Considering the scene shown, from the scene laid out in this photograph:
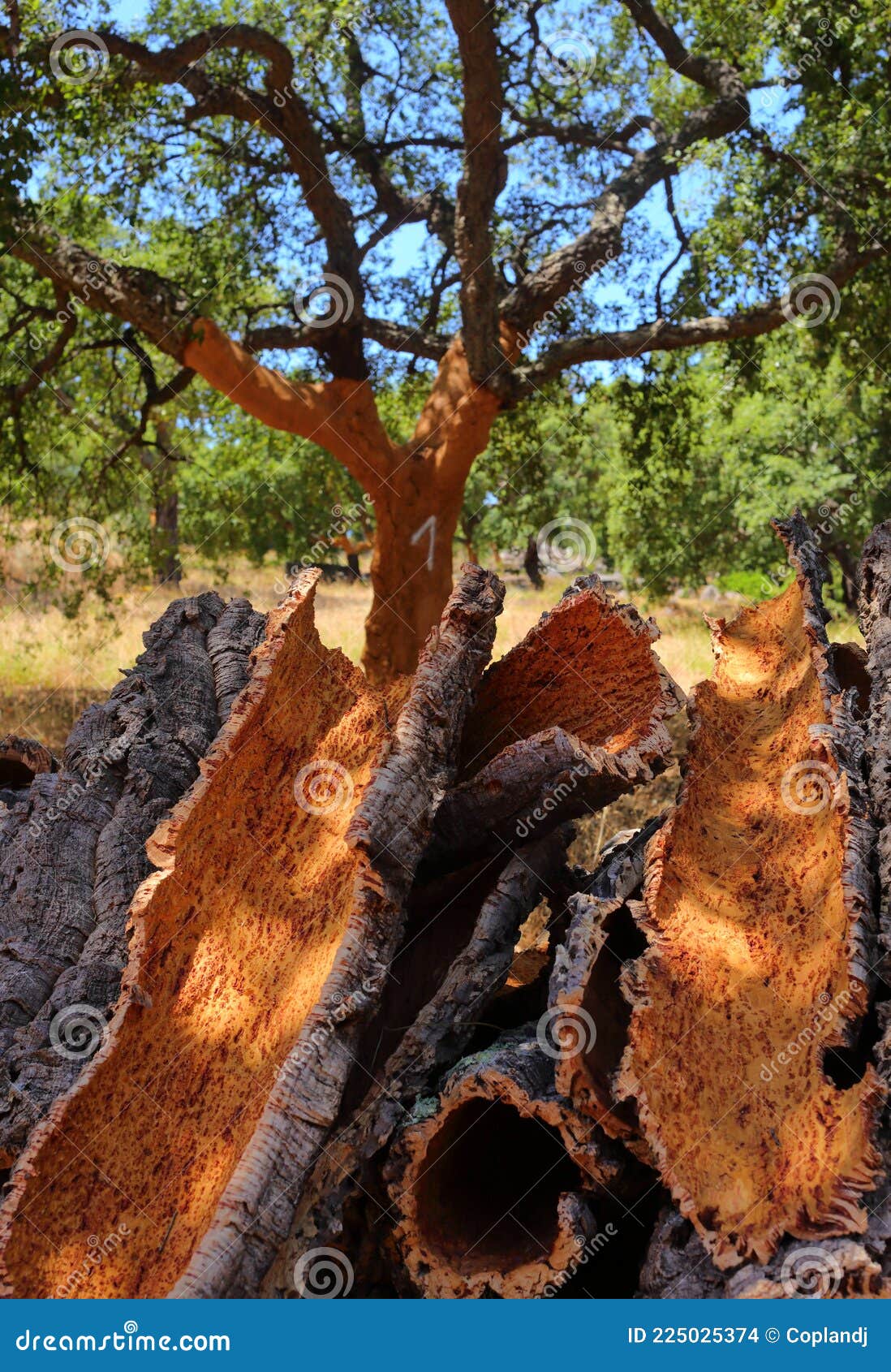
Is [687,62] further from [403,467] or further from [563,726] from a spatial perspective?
[563,726]

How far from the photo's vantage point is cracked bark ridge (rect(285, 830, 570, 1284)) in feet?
8.21

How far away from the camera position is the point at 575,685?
11.5 feet

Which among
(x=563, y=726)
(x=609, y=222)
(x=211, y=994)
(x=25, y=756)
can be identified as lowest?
(x=211, y=994)

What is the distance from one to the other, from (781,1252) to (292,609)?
79.4 inches

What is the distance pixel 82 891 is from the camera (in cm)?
331

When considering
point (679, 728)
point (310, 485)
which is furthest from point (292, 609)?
point (310, 485)

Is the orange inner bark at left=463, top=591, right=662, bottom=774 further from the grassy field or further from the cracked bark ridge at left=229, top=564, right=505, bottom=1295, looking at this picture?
the grassy field

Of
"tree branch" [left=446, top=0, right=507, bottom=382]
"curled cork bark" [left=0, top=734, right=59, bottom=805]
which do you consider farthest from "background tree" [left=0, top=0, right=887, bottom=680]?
"curled cork bark" [left=0, top=734, right=59, bottom=805]

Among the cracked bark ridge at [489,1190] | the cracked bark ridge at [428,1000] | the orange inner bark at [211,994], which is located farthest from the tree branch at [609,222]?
the cracked bark ridge at [489,1190]

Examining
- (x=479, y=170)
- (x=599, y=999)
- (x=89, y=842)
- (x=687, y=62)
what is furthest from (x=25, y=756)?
(x=687, y=62)

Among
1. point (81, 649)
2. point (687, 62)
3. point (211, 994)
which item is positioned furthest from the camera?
point (81, 649)

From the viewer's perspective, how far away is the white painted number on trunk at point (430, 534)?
9555 millimetres

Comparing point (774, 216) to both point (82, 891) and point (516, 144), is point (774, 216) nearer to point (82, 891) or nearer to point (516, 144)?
point (516, 144)

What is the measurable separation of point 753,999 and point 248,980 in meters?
1.21
